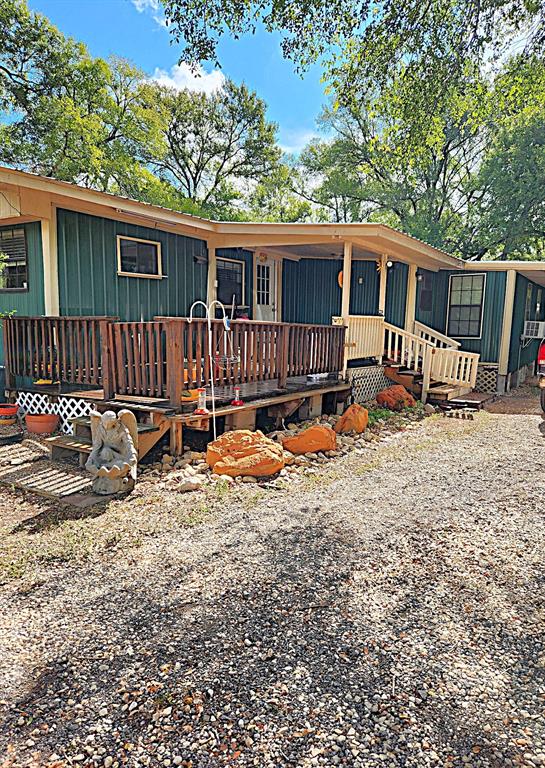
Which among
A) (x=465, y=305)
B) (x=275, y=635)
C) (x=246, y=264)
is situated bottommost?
(x=275, y=635)

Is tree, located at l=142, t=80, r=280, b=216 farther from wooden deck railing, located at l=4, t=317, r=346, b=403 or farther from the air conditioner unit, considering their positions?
wooden deck railing, located at l=4, t=317, r=346, b=403

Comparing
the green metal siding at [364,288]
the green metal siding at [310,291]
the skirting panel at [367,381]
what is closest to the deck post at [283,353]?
the skirting panel at [367,381]

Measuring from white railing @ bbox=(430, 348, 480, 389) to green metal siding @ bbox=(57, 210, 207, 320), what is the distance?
16.5 ft

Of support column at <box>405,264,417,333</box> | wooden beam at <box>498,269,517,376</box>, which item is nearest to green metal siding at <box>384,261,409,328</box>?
support column at <box>405,264,417,333</box>

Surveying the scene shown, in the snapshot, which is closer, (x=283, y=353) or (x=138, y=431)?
(x=138, y=431)

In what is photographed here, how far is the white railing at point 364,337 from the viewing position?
8547mm

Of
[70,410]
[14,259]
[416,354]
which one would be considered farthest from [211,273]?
[416,354]

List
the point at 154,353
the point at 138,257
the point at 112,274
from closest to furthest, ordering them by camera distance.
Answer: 1. the point at 154,353
2. the point at 112,274
3. the point at 138,257

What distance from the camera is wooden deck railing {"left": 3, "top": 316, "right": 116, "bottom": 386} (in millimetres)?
6016

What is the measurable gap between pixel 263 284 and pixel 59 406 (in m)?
5.77

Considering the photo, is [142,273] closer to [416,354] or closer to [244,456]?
[244,456]

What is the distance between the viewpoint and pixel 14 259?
713 cm

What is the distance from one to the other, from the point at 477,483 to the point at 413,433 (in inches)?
92.8

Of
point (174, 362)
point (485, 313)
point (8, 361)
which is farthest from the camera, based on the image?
point (485, 313)
